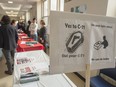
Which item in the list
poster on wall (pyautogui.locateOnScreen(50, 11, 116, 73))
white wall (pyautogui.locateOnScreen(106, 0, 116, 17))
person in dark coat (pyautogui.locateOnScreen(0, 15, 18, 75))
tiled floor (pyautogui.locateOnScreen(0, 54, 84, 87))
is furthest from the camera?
person in dark coat (pyautogui.locateOnScreen(0, 15, 18, 75))

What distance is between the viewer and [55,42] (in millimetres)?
1016

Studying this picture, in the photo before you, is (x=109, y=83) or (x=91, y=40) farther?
(x=109, y=83)

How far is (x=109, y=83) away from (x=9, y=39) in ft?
7.46

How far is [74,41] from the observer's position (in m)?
1.09

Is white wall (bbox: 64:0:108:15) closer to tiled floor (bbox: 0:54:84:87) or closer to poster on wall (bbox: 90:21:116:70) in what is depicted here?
poster on wall (bbox: 90:21:116:70)

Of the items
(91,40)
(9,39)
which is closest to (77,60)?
(91,40)

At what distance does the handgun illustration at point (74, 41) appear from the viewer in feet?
3.54

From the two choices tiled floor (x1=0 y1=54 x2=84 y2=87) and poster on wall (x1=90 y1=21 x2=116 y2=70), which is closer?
poster on wall (x1=90 y1=21 x2=116 y2=70)

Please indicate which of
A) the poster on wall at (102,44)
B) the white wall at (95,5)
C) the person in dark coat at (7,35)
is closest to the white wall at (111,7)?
the white wall at (95,5)

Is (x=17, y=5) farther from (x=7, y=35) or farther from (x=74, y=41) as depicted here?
(x=74, y=41)

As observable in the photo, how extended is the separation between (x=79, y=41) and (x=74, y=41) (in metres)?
→ 0.05

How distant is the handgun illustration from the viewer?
108cm

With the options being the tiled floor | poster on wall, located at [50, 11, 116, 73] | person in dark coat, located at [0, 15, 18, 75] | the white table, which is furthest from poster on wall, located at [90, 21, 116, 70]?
person in dark coat, located at [0, 15, 18, 75]

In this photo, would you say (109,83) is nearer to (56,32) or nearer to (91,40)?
(91,40)
